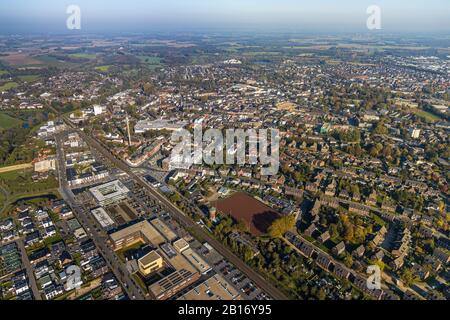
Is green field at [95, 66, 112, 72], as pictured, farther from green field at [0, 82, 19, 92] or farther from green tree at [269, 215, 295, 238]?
green tree at [269, 215, 295, 238]

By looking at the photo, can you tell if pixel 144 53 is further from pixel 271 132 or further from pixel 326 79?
pixel 271 132

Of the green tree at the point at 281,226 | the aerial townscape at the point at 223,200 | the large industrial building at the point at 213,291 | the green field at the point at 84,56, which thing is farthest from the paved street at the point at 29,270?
the green field at the point at 84,56

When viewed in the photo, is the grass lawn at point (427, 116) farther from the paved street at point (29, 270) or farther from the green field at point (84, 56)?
the green field at point (84, 56)

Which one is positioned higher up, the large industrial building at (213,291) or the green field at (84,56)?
the green field at (84,56)

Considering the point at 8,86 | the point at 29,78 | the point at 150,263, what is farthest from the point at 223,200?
the point at 29,78
